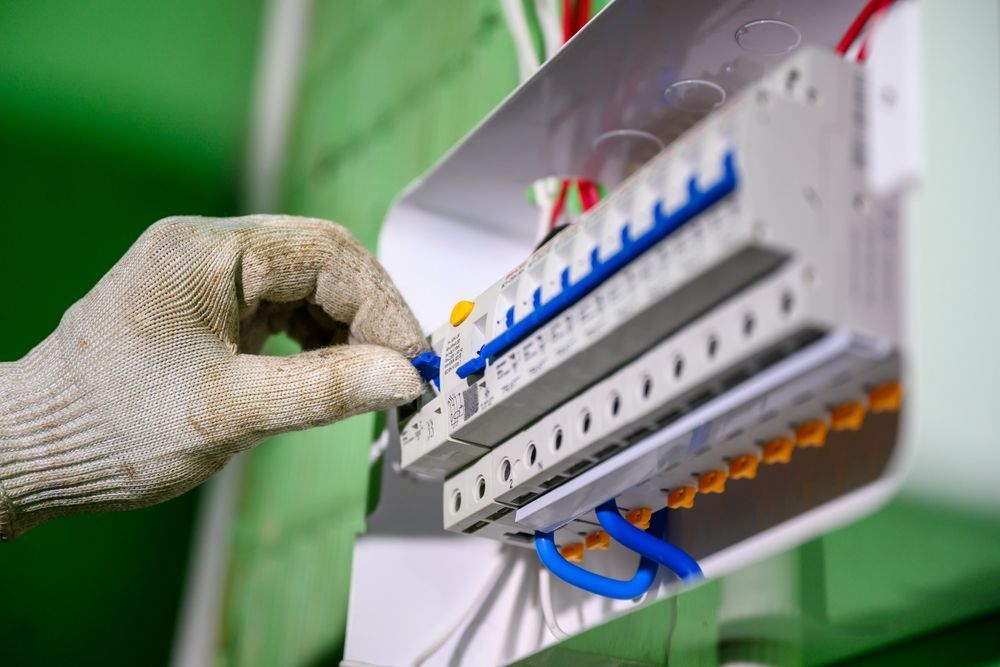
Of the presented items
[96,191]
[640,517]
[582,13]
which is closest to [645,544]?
[640,517]

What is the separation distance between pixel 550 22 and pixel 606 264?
54 centimetres

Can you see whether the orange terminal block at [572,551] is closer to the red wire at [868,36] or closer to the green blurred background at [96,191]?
the red wire at [868,36]

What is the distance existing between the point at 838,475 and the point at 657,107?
30 centimetres

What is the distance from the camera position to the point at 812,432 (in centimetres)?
52

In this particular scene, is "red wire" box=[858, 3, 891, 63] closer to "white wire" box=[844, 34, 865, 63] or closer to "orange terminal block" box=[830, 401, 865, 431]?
"white wire" box=[844, 34, 865, 63]

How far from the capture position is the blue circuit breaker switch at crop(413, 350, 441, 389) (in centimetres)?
72

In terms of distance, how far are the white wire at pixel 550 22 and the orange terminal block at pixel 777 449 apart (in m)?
0.55

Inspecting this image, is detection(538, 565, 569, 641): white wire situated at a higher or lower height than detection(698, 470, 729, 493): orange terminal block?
lower

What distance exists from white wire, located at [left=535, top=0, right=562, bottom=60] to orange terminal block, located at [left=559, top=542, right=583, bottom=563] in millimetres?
490

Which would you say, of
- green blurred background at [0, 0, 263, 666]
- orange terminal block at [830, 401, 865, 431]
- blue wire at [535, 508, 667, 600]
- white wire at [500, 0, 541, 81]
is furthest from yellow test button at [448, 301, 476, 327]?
green blurred background at [0, 0, 263, 666]

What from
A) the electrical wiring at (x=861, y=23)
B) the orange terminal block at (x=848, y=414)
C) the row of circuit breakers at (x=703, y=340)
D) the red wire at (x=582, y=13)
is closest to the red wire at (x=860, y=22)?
the electrical wiring at (x=861, y=23)

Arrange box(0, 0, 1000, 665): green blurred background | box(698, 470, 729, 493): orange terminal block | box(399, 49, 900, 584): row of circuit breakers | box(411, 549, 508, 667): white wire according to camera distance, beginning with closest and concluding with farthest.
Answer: box(399, 49, 900, 584): row of circuit breakers → box(698, 470, 729, 493): orange terminal block → box(411, 549, 508, 667): white wire → box(0, 0, 1000, 665): green blurred background

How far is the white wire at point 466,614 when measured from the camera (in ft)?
2.68

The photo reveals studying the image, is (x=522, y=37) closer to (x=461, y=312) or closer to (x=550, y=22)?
(x=550, y=22)
